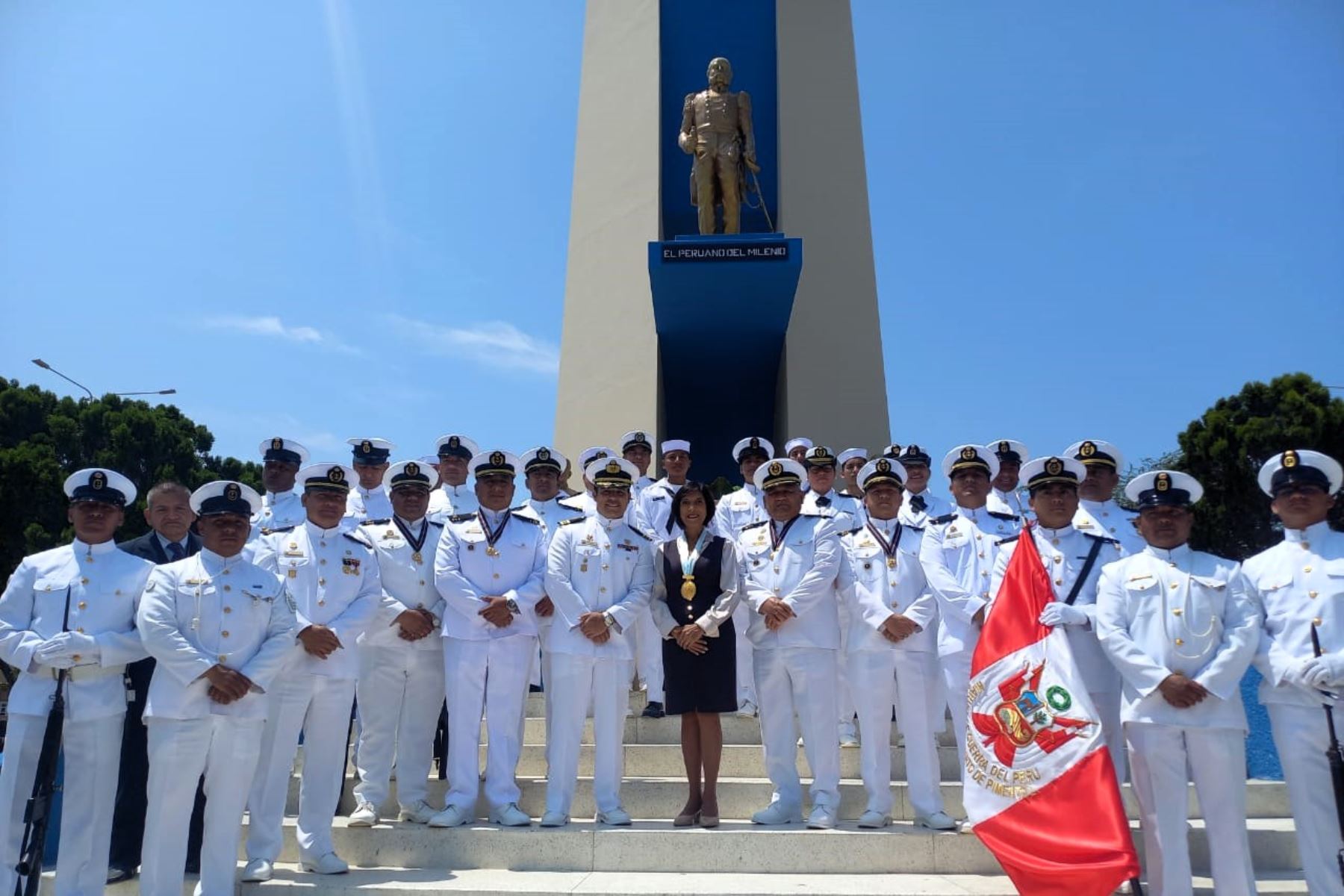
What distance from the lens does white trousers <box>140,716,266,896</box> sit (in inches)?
163

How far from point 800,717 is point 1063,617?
151 centimetres

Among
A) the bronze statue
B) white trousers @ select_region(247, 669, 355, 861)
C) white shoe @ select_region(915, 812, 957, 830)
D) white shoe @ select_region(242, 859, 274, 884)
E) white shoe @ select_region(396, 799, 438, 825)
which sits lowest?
white shoe @ select_region(242, 859, 274, 884)

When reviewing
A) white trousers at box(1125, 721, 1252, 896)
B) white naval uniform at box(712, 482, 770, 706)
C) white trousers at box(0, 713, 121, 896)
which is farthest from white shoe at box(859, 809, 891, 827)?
white trousers at box(0, 713, 121, 896)

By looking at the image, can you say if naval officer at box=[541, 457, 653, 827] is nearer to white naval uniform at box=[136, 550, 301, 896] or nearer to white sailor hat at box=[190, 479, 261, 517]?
white naval uniform at box=[136, 550, 301, 896]

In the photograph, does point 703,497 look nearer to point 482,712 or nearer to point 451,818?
point 482,712

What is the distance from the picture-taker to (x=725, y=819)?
5.41 metres

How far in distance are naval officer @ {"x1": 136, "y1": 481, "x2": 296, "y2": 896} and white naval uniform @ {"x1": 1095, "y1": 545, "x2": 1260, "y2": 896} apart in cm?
388

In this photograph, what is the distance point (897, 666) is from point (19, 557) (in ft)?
60.0

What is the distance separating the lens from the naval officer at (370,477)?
6379mm

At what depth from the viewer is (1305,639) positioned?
13.2 feet

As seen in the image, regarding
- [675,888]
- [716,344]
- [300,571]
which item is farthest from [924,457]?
[716,344]

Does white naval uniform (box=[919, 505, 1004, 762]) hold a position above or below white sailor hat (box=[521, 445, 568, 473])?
below

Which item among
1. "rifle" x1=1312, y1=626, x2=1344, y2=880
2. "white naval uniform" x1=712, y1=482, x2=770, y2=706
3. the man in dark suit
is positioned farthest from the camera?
"white naval uniform" x1=712, y1=482, x2=770, y2=706

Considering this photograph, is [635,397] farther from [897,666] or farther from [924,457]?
[897,666]
